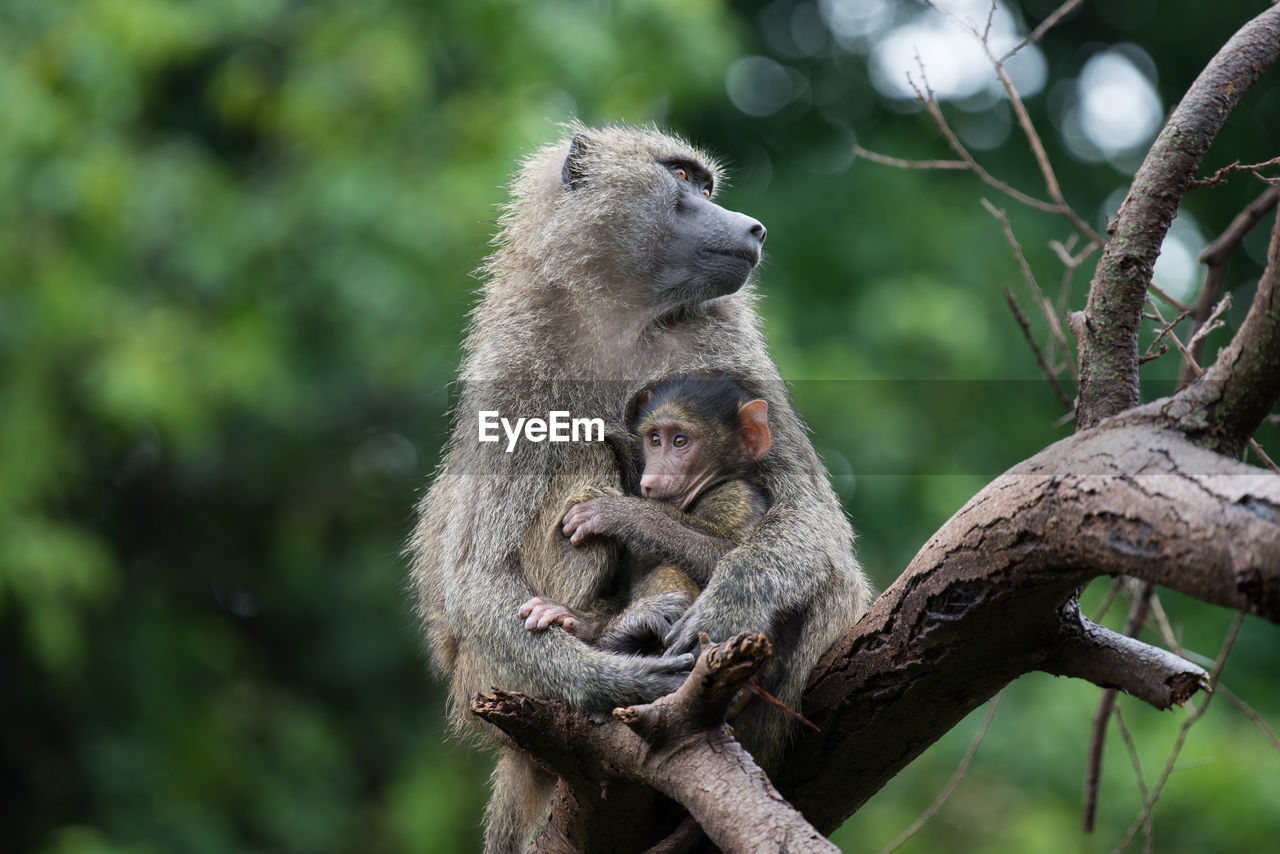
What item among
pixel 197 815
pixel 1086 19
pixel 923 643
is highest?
pixel 1086 19

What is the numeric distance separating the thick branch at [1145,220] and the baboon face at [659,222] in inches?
46.0

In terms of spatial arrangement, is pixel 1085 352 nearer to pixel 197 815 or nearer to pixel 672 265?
pixel 672 265

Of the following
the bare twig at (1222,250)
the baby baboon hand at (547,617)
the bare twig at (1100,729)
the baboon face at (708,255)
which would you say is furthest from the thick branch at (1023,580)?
the baboon face at (708,255)

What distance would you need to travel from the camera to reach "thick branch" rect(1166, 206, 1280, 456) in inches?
74.4

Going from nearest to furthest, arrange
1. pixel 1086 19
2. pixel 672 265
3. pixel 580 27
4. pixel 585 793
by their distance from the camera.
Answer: pixel 585 793 → pixel 672 265 → pixel 580 27 → pixel 1086 19

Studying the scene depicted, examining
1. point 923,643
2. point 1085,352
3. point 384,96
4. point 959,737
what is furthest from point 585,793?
point 384,96

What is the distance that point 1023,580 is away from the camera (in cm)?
226

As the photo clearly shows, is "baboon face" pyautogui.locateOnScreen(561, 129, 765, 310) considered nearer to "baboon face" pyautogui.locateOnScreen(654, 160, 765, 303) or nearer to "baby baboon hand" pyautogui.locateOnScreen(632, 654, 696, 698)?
"baboon face" pyautogui.locateOnScreen(654, 160, 765, 303)

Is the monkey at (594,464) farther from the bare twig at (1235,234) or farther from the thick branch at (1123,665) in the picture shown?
the bare twig at (1235,234)

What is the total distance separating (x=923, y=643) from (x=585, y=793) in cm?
80

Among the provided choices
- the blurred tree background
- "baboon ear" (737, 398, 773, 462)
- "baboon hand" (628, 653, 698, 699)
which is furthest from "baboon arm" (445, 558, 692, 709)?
the blurred tree background

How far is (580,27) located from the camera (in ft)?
19.3

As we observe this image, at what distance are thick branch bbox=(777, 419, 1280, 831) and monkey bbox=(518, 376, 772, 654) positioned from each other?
385 mm

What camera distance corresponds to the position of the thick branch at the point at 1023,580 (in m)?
1.81
